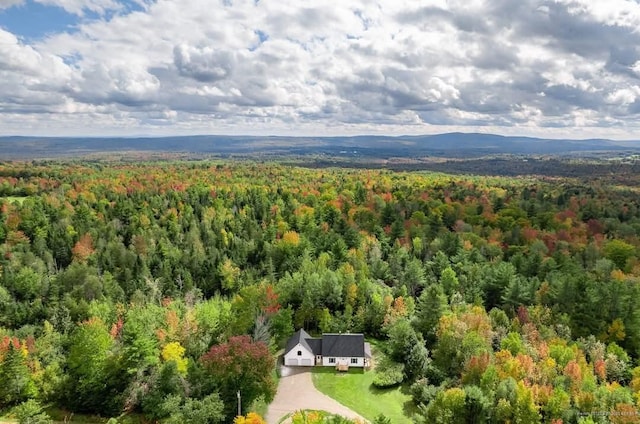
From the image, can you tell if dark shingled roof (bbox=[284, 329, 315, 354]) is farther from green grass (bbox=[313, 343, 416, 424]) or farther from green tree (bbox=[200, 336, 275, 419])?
green tree (bbox=[200, 336, 275, 419])

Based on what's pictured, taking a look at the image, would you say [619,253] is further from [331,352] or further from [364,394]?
[364,394]

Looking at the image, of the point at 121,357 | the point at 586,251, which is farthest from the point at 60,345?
the point at 586,251

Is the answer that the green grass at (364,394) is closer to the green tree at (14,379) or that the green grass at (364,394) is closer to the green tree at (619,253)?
the green tree at (14,379)

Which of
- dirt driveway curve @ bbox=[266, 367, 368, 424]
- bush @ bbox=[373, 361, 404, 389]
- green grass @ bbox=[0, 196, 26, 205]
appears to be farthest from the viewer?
green grass @ bbox=[0, 196, 26, 205]

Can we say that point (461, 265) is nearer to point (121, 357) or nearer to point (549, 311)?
point (549, 311)

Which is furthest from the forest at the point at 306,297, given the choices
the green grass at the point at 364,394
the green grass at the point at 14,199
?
the green grass at the point at 14,199

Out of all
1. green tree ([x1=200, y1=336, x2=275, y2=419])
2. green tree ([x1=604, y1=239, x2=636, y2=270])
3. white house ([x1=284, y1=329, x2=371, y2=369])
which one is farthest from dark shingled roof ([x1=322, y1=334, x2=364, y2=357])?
green tree ([x1=604, y1=239, x2=636, y2=270])

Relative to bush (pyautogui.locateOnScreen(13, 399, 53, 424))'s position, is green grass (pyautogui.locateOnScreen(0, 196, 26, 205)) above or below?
above
